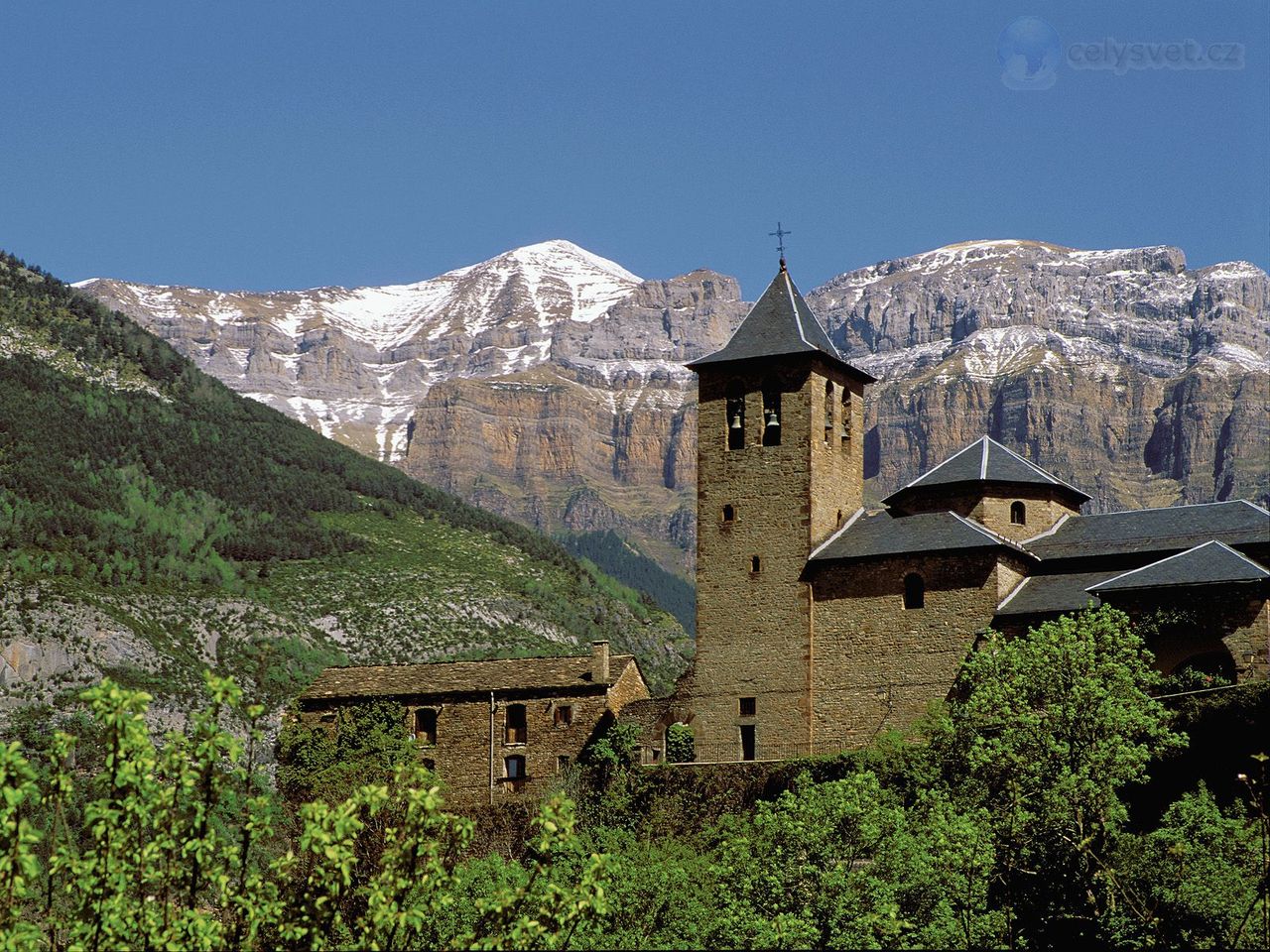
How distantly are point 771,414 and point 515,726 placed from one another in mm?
13213

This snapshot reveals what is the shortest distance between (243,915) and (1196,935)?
21365mm

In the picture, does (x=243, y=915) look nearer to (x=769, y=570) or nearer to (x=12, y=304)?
(x=769, y=570)

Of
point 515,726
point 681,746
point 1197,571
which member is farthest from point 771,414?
point 1197,571

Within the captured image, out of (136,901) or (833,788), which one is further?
(833,788)

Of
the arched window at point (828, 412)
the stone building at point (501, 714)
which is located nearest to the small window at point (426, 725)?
the stone building at point (501, 714)

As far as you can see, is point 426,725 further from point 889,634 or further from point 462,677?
point 889,634

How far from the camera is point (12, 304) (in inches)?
5404

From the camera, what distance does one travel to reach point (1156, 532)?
56.7 meters

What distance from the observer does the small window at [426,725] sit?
62.2 m

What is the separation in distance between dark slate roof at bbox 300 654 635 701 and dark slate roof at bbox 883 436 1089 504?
11.7 m

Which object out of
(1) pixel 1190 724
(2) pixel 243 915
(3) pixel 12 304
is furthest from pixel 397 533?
(2) pixel 243 915

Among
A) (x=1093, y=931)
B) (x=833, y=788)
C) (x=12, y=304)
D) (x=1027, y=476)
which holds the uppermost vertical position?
(x=12, y=304)

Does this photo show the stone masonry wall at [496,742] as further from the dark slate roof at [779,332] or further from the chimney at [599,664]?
the dark slate roof at [779,332]

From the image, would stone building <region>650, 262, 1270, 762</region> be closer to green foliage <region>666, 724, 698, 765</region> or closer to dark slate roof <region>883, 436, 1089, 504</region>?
dark slate roof <region>883, 436, 1089, 504</region>
